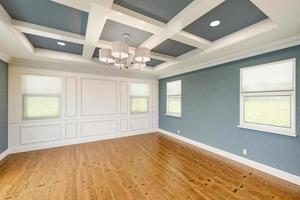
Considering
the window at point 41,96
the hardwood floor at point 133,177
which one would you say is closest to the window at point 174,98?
the hardwood floor at point 133,177

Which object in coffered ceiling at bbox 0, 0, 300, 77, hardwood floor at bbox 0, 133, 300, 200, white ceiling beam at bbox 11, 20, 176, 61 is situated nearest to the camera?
coffered ceiling at bbox 0, 0, 300, 77

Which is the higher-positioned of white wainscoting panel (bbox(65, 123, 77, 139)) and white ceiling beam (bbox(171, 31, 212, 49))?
white ceiling beam (bbox(171, 31, 212, 49))

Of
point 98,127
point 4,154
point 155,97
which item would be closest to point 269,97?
point 155,97

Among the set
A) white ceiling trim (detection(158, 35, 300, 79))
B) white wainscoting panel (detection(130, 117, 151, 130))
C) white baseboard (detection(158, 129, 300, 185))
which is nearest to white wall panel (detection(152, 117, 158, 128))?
white wainscoting panel (detection(130, 117, 151, 130))

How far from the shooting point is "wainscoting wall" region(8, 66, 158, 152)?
3879mm

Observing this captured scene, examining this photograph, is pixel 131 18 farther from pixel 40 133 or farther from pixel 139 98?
pixel 40 133

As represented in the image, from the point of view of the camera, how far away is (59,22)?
2.40m

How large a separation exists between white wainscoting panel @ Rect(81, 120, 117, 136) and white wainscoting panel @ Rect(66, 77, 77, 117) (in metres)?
0.54

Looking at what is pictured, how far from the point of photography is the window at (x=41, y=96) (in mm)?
4008

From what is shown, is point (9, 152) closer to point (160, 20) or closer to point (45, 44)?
point (45, 44)

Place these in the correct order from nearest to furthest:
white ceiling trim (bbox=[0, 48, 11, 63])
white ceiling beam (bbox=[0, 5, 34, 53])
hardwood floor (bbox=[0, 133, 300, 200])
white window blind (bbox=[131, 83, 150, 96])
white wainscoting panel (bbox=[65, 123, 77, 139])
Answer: white ceiling beam (bbox=[0, 5, 34, 53]), hardwood floor (bbox=[0, 133, 300, 200]), white ceiling trim (bbox=[0, 48, 11, 63]), white wainscoting panel (bbox=[65, 123, 77, 139]), white window blind (bbox=[131, 83, 150, 96])

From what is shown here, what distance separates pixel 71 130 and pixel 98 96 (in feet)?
4.69

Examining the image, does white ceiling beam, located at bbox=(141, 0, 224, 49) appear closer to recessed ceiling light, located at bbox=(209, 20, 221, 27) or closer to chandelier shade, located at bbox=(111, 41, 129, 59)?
recessed ceiling light, located at bbox=(209, 20, 221, 27)

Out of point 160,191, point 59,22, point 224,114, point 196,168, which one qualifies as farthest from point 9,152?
point 224,114
